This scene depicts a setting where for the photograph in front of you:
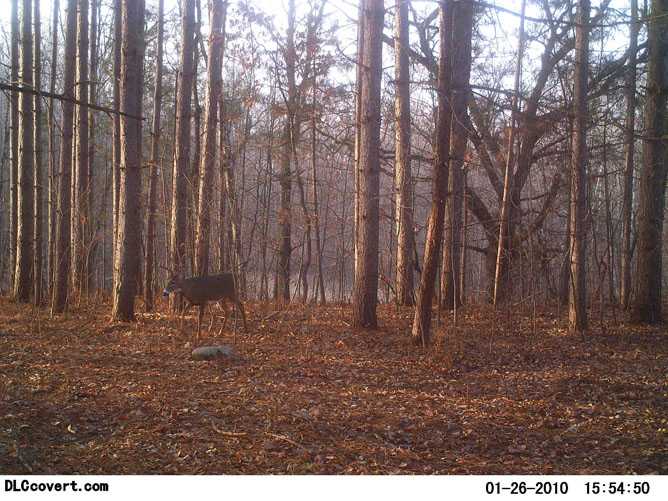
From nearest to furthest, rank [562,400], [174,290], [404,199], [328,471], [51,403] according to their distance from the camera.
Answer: [328,471] < [51,403] < [562,400] < [174,290] < [404,199]

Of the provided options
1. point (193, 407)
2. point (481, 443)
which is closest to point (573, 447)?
point (481, 443)

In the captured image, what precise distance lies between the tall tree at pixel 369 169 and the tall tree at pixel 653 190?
553 cm

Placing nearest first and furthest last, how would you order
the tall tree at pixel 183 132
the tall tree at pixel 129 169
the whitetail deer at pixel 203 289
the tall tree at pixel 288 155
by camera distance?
the whitetail deer at pixel 203 289
the tall tree at pixel 129 169
the tall tree at pixel 183 132
the tall tree at pixel 288 155

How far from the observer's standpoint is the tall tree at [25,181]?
1340cm

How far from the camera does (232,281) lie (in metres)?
10.4

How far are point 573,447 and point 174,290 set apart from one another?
6657mm

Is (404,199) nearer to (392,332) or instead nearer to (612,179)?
(392,332)

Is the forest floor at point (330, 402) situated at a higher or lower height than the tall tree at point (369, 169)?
lower

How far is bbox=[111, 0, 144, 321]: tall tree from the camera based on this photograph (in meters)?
10.6

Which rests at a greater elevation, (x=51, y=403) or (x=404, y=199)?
(x=404, y=199)

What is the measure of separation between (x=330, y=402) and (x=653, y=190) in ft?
28.5

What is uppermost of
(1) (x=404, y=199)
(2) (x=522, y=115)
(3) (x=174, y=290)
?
(2) (x=522, y=115)

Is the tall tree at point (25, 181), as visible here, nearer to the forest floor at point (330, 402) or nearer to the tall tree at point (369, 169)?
the forest floor at point (330, 402)

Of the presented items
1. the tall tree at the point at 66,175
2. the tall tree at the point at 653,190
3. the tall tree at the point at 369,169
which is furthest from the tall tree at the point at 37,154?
the tall tree at the point at 653,190
